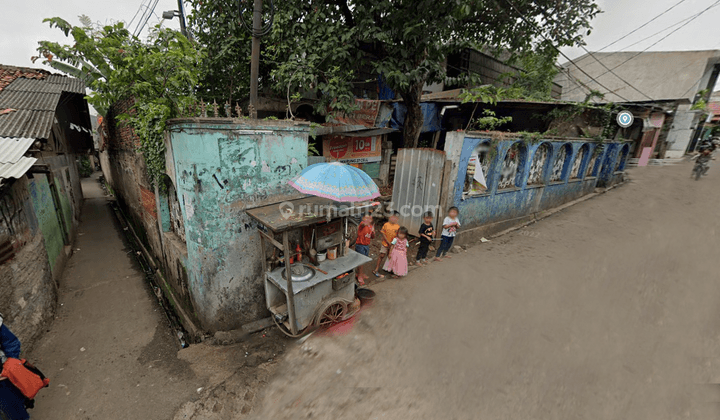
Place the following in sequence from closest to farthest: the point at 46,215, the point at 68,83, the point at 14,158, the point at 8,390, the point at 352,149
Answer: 1. the point at 8,390
2. the point at 14,158
3. the point at 46,215
4. the point at 68,83
5. the point at 352,149

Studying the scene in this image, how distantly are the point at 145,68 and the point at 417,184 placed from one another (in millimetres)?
6132

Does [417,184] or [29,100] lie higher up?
[29,100]

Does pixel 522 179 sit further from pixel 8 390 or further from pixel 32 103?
Result: pixel 32 103

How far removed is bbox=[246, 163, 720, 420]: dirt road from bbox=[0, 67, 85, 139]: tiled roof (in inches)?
242

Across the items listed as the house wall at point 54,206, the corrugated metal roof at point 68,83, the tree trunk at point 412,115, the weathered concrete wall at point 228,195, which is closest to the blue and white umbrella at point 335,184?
the weathered concrete wall at point 228,195

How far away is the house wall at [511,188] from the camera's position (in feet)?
22.4

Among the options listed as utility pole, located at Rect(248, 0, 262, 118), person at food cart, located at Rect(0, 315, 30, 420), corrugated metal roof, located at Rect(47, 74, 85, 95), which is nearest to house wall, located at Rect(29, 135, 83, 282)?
corrugated metal roof, located at Rect(47, 74, 85, 95)

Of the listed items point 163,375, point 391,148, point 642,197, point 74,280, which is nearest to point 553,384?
point 163,375

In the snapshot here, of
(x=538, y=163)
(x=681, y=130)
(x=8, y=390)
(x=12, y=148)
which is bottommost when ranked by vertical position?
(x=8, y=390)

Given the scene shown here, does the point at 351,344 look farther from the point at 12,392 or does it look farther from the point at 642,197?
the point at 642,197

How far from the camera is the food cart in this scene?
4.20 meters

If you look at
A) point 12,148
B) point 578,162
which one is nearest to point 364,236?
point 12,148

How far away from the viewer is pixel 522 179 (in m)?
8.39

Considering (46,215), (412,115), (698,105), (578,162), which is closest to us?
(46,215)
